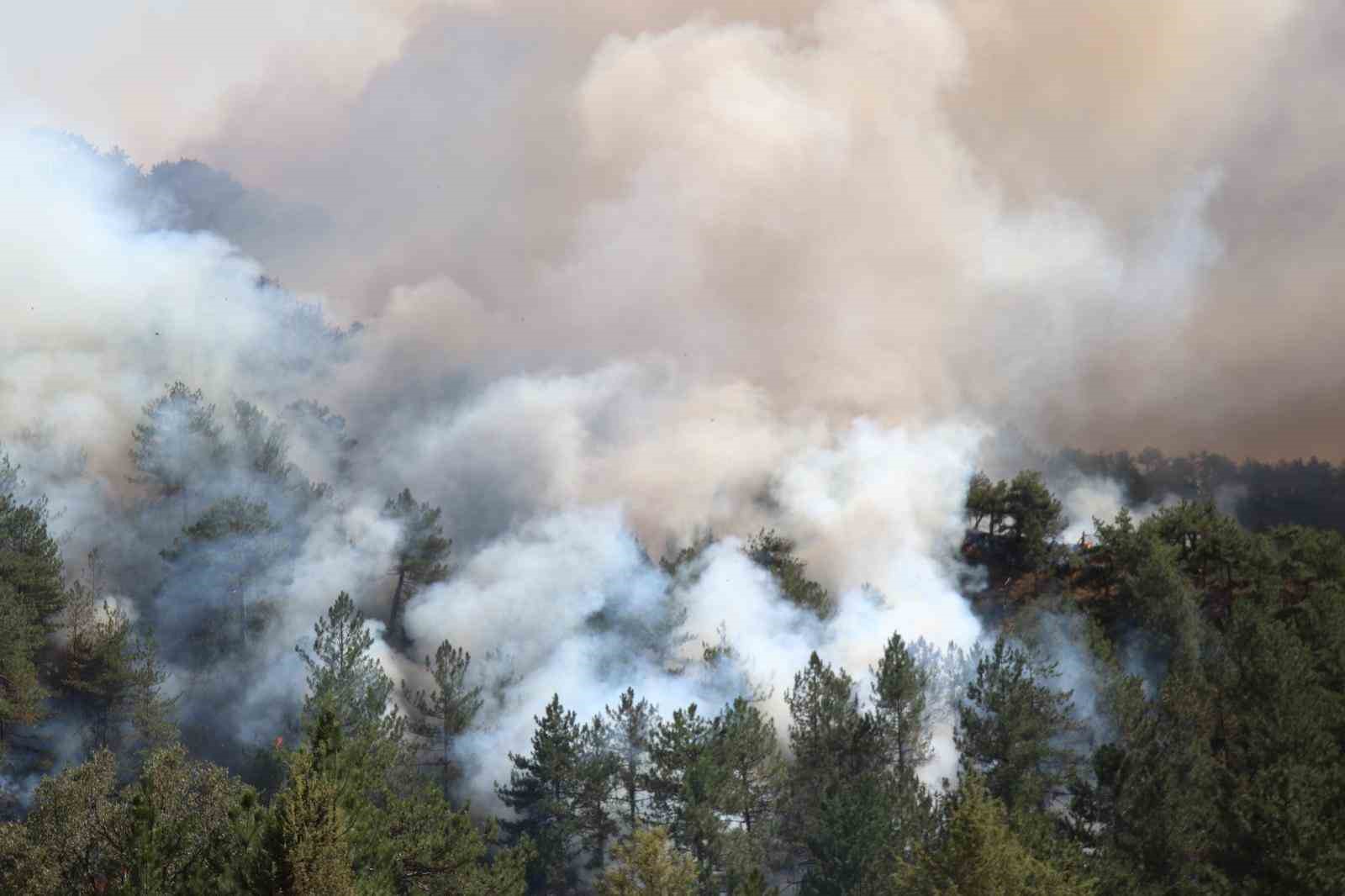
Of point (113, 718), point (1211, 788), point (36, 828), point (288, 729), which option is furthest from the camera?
point (288, 729)

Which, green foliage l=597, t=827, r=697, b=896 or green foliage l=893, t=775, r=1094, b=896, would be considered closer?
green foliage l=893, t=775, r=1094, b=896

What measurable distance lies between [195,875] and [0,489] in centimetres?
5550

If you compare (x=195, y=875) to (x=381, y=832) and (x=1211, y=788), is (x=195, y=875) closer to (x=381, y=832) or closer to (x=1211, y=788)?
(x=381, y=832)

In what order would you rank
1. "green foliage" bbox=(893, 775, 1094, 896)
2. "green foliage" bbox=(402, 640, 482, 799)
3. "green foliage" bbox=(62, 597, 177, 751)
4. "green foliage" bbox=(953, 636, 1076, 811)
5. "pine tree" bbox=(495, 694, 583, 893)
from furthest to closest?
1. "green foliage" bbox=(62, 597, 177, 751)
2. "green foliage" bbox=(402, 640, 482, 799)
3. "pine tree" bbox=(495, 694, 583, 893)
4. "green foliage" bbox=(953, 636, 1076, 811)
5. "green foliage" bbox=(893, 775, 1094, 896)

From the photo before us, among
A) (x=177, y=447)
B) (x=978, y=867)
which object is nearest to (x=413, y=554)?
(x=177, y=447)

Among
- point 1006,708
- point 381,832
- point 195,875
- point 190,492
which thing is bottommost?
point 195,875

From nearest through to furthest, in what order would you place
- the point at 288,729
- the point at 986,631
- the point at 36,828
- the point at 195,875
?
the point at 195,875 < the point at 36,828 < the point at 288,729 < the point at 986,631

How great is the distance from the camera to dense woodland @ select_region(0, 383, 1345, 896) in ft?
113

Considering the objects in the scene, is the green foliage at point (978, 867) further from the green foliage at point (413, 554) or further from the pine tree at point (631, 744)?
the green foliage at point (413, 554)

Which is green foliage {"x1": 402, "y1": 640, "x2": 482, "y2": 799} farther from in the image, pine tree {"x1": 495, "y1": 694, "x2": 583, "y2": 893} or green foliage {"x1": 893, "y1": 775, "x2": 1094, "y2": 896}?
green foliage {"x1": 893, "y1": 775, "x2": 1094, "y2": 896}

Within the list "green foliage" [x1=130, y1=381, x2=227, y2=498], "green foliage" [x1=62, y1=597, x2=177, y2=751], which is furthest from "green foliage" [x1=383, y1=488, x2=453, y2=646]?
"green foliage" [x1=62, y1=597, x2=177, y2=751]

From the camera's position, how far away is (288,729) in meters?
68.2

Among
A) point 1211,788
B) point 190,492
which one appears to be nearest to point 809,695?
point 1211,788

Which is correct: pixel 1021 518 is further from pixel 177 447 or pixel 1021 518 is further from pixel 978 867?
pixel 177 447
